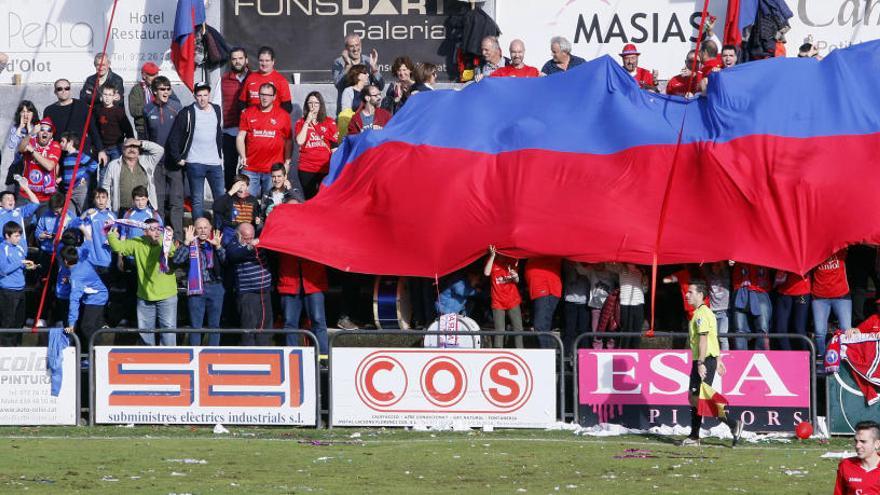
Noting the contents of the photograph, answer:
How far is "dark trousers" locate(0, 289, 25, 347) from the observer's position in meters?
18.2

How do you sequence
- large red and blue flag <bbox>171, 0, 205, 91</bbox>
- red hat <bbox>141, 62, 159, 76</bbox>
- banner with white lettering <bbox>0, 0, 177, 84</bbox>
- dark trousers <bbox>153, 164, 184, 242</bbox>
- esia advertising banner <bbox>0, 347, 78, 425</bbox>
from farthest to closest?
banner with white lettering <bbox>0, 0, 177, 84</bbox> → large red and blue flag <bbox>171, 0, 205, 91</bbox> → red hat <bbox>141, 62, 159, 76</bbox> → dark trousers <bbox>153, 164, 184, 242</bbox> → esia advertising banner <bbox>0, 347, 78, 425</bbox>

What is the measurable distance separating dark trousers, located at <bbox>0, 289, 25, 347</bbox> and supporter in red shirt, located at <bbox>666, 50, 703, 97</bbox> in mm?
7857

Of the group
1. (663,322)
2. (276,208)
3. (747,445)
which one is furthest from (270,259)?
(747,445)

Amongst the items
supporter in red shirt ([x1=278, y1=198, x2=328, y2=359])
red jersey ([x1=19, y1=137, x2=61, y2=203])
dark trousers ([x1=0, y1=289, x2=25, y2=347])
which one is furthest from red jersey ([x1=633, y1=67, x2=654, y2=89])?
dark trousers ([x1=0, y1=289, x2=25, y2=347])

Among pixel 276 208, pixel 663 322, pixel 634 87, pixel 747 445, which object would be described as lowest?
pixel 747 445

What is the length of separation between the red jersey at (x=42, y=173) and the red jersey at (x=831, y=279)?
29.8 ft

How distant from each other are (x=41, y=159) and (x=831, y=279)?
30.7 ft

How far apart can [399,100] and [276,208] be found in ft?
8.58

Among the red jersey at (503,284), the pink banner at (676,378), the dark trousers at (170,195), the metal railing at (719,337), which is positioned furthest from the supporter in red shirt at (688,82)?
the dark trousers at (170,195)

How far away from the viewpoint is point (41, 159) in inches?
780

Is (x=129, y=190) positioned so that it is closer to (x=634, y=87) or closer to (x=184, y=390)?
(x=184, y=390)

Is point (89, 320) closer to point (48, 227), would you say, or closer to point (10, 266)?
point (10, 266)

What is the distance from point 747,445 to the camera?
15.8 m

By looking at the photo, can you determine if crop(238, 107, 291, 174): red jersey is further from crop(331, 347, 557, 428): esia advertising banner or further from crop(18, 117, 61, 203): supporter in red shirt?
→ crop(331, 347, 557, 428): esia advertising banner
